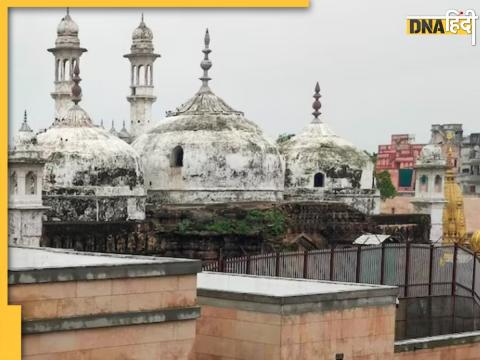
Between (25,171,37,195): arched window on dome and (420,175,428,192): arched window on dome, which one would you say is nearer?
(25,171,37,195): arched window on dome

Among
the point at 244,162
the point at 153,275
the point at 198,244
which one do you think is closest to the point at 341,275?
the point at 153,275

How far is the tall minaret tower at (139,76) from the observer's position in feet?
119

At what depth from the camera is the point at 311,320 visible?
1059 cm

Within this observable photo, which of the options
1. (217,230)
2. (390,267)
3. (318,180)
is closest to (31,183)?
(217,230)

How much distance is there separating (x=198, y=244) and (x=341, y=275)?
349 inches

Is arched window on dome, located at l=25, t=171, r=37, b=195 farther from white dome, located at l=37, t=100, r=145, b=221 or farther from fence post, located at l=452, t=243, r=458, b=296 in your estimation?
fence post, located at l=452, t=243, r=458, b=296

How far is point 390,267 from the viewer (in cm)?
1611

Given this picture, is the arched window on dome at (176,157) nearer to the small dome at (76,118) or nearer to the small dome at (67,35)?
the small dome at (76,118)

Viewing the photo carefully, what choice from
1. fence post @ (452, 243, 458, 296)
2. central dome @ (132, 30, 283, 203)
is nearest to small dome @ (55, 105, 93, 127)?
central dome @ (132, 30, 283, 203)

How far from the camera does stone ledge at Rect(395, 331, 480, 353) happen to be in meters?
12.3

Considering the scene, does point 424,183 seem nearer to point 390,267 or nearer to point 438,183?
point 438,183

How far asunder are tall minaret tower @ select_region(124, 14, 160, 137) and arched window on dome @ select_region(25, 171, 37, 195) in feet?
46.1

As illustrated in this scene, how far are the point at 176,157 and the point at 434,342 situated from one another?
1383 cm

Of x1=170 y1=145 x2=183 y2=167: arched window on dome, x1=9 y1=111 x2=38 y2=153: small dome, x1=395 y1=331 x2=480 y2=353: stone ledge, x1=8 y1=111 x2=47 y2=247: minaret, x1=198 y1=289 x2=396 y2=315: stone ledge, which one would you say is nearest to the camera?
x1=198 y1=289 x2=396 y2=315: stone ledge
